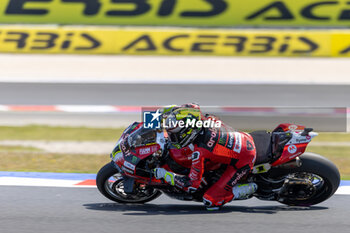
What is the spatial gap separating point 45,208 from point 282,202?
237 cm

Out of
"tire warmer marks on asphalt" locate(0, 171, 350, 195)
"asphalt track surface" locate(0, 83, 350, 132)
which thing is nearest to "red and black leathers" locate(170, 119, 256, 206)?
"tire warmer marks on asphalt" locate(0, 171, 350, 195)

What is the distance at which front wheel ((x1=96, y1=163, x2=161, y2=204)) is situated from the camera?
6086mm

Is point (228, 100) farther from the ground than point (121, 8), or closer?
closer

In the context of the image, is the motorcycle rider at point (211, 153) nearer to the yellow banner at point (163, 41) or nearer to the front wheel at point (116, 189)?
the front wheel at point (116, 189)

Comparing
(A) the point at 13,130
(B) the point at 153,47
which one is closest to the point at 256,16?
(B) the point at 153,47

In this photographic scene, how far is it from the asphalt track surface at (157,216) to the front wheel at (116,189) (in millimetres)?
84

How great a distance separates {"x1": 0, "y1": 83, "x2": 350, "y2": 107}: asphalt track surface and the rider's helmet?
897 centimetres

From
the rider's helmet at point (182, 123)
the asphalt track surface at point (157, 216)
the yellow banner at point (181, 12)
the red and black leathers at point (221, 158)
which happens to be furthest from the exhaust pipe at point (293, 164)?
the yellow banner at point (181, 12)

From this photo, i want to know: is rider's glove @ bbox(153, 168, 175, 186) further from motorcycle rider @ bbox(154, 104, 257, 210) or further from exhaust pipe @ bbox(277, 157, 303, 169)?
exhaust pipe @ bbox(277, 157, 303, 169)

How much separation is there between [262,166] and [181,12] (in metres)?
12.3

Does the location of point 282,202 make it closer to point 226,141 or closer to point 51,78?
point 226,141

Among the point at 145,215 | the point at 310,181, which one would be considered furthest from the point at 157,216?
the point at 310,181

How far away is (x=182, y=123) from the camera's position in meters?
5.54

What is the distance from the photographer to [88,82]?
593 inches
